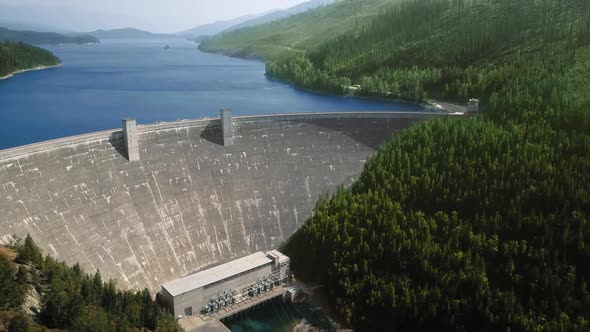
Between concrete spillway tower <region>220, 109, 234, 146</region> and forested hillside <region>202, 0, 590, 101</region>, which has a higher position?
forested hillside <region>202, 0, 590, 101</region>

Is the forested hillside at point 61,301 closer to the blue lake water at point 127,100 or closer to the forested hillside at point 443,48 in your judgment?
the blue lake water at point 127,100

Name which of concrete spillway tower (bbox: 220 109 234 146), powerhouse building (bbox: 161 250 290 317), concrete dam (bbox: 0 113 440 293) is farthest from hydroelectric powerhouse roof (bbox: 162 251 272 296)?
concrete spillway tower (bbox: 220 109 234 146)

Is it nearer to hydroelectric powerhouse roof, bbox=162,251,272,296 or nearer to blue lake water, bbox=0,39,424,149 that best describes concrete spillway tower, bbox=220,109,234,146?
hydroelectric powerhouse roof, bbox=162,251,272,296

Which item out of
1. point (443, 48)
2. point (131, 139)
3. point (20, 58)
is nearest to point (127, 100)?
point (20, 58)

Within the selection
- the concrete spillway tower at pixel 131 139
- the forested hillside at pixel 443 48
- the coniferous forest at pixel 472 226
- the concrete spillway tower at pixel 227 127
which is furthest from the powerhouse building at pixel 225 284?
the forested hillside at pixel 443 48

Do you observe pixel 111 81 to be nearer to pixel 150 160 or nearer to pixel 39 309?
pixel 150 160

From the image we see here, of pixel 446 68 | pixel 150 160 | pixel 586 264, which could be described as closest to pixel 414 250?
pixel 586 264
